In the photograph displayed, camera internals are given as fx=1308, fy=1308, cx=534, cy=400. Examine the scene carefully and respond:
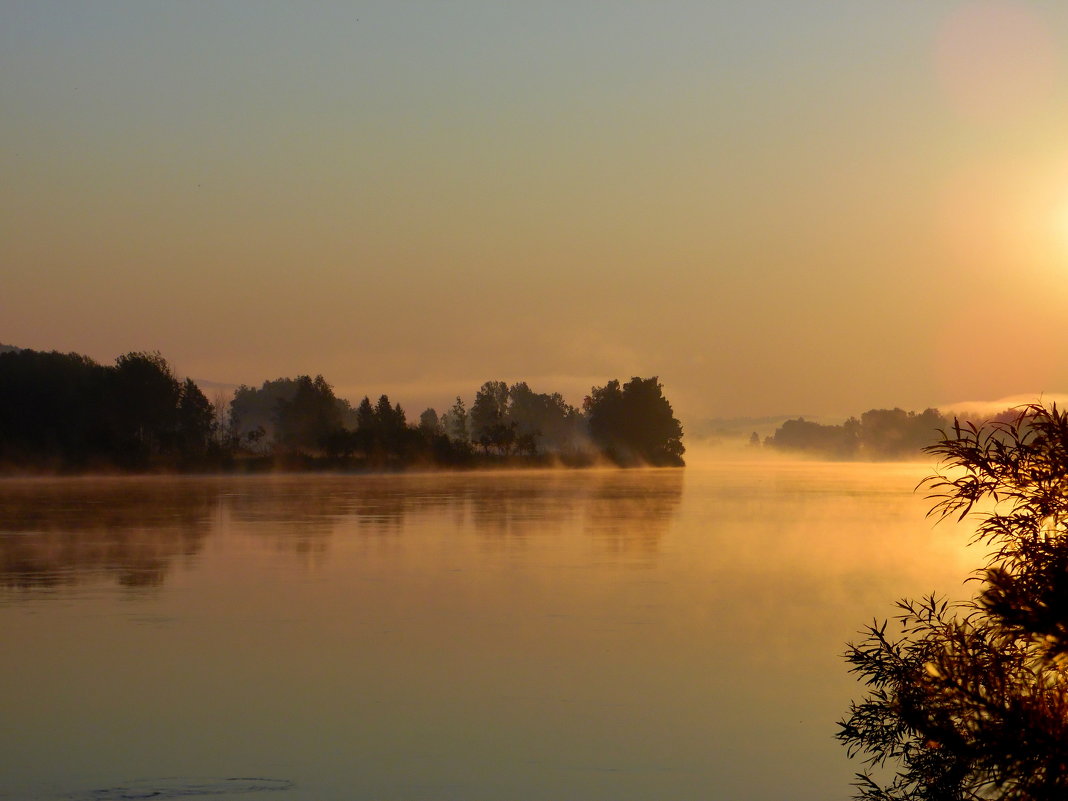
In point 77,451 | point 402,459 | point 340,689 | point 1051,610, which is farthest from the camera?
point 402,459

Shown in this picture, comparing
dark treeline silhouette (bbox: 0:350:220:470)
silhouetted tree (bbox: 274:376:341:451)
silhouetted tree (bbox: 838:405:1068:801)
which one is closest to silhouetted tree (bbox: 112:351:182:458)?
dark treeline silhouette (bbox: 0:350:220:470)

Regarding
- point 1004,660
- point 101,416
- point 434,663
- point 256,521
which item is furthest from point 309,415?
point 1004,660

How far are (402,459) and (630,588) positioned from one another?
83210 millimetres

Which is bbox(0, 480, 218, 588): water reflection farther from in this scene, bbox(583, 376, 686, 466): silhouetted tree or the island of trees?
bbox(583, 376, 686, 466): silhouetted tree

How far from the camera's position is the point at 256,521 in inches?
1438

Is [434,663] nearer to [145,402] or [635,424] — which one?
[145,402]

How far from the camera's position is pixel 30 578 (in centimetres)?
2127

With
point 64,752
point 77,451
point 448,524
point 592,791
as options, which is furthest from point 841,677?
point 77,451

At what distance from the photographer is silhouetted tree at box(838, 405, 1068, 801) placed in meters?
7.80

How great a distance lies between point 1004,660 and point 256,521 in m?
30.0

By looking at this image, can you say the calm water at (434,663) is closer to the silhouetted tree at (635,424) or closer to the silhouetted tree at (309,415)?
the silhouetted tree at (309,415)

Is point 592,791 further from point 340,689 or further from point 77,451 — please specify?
point 77,451

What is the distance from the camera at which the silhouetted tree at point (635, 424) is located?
14900 cm

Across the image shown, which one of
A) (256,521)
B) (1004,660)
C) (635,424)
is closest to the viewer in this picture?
(1004,660)
